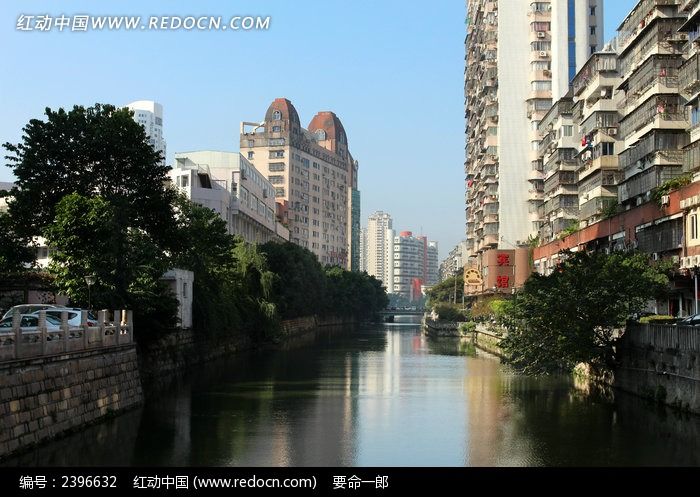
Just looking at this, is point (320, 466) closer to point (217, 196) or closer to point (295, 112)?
point (217, 196)

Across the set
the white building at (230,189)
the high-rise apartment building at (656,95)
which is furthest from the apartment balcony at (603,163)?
the white building at (230,189)

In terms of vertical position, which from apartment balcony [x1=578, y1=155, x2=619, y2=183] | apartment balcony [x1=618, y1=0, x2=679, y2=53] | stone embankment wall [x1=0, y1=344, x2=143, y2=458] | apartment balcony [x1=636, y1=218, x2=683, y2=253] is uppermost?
apartment balcony [x1=618, y1=0, x2=679, y2=53]

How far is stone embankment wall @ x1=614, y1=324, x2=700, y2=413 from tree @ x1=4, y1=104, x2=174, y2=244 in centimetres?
2295

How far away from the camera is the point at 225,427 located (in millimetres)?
30266

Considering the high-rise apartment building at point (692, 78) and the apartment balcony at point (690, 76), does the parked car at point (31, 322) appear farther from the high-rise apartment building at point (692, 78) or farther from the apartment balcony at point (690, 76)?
the apartment balcony at point (690, 76)

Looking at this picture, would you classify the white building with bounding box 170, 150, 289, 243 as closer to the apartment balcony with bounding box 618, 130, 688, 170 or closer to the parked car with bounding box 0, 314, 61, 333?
the apartment balcony with bounding box 618, 130, 688, 170

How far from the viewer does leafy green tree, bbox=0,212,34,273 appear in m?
41.7

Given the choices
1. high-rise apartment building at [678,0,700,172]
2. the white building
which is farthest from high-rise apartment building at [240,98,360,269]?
high-rise apartment building at [678,0,700,172]

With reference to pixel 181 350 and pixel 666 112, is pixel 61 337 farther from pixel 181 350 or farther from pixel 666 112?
pixel 666 112

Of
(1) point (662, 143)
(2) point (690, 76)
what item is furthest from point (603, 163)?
(2) point (690, 76)

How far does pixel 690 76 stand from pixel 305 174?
127163 millimetres

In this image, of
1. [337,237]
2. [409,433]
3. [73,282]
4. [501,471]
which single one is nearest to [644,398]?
[409,433]

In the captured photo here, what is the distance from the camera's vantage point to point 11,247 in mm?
41875

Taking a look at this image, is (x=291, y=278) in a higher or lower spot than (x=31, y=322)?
higher
